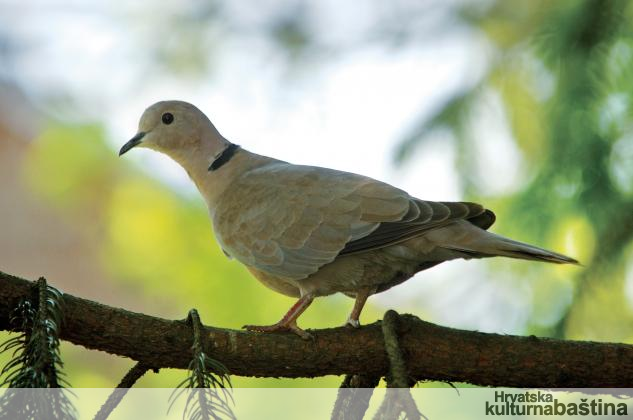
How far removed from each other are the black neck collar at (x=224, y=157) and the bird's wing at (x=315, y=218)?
0.78ft

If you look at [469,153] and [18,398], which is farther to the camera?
[469,153]

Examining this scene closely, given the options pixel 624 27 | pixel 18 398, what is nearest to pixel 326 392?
pixel 624 27

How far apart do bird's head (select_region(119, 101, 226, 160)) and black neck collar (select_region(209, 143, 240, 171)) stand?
10 centimetres

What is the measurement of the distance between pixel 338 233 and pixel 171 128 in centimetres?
80

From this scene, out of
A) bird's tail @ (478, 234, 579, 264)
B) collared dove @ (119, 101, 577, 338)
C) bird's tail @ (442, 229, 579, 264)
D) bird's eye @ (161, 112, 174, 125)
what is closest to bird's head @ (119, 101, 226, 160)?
bird's eye @ (161, 112, 174, 125)

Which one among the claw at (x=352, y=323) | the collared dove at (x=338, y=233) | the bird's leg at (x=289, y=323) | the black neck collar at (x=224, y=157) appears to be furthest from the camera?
the black neck collar at (x=224, y=157)

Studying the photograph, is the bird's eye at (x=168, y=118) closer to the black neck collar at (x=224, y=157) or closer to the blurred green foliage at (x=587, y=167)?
the black neck collar at (x=224, y=157)

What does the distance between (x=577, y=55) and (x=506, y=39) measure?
506 millimetres

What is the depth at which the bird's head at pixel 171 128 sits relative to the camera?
104 inches

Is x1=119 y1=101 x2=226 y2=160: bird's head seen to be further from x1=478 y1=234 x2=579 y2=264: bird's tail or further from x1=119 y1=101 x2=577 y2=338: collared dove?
x1=478 y1=234 x2=579 y2=264: bird's tail

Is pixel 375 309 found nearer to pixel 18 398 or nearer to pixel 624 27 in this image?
pixel 624 27

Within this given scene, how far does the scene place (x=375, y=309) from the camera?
3305 millimetres

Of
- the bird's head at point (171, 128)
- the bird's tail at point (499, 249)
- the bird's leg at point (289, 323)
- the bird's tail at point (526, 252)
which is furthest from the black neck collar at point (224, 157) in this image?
the bird's tail at point (526, 252)

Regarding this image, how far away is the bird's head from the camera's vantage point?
8.68ft
